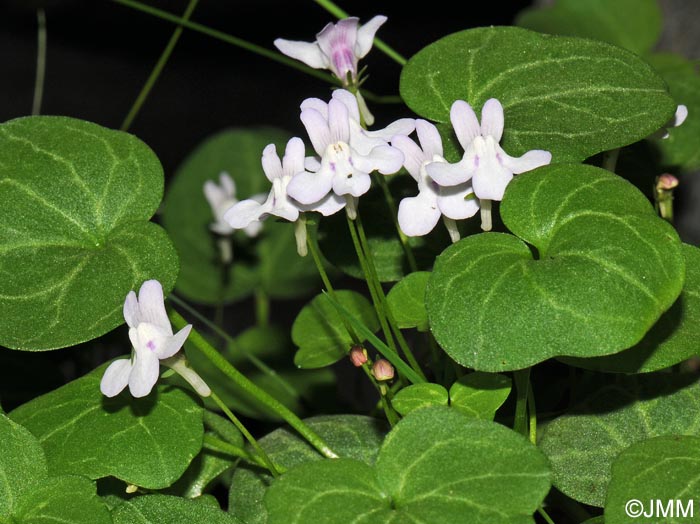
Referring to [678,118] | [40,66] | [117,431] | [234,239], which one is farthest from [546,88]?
[40,66]

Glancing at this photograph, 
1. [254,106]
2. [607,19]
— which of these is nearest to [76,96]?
[254,106]

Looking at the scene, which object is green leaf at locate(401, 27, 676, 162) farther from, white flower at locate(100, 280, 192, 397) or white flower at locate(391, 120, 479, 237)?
white flower at locate(100, 280, 192, 397)

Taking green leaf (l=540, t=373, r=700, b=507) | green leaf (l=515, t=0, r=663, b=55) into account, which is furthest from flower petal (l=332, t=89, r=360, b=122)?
green leaf (l=515, t=0, r=663, b=55)

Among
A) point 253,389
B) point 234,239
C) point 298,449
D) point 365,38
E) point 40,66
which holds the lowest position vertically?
point 234,239

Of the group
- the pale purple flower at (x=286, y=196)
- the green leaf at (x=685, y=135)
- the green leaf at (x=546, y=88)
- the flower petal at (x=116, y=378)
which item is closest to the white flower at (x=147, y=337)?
the flower petal at (x=116, y=378)

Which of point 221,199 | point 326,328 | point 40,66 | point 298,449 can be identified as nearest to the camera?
point 298,449

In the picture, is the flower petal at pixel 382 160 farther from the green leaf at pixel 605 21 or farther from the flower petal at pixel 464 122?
the green leaf at pixel 605 21

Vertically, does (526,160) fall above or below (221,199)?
above

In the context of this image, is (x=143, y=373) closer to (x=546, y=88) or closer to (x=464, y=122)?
(x=464, y=122)
